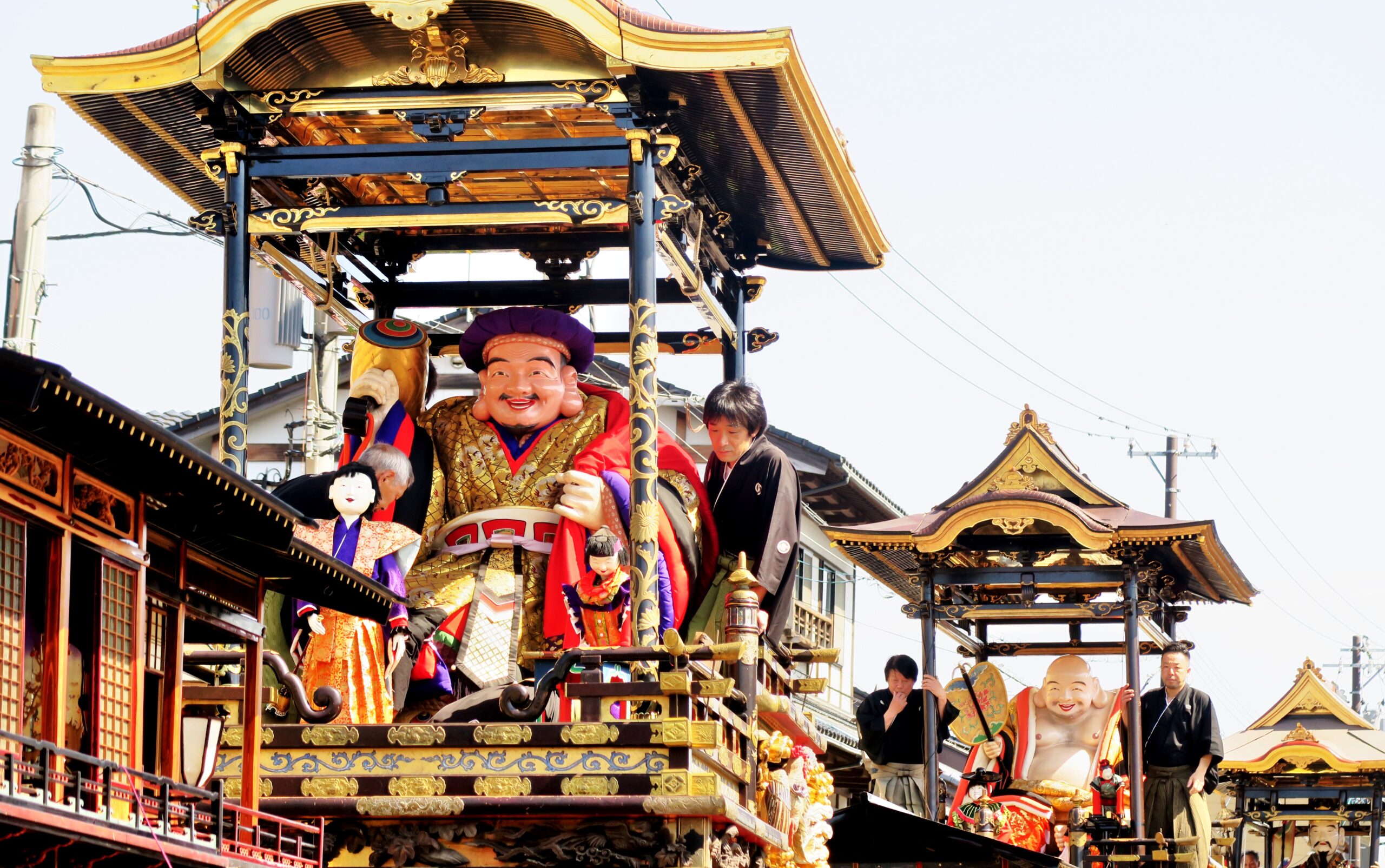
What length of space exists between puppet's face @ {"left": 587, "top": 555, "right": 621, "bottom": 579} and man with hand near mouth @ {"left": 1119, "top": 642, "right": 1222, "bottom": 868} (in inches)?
270

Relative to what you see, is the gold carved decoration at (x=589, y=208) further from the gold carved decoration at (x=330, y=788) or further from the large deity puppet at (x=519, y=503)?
the gold carved decoration at (x=330, y=788)

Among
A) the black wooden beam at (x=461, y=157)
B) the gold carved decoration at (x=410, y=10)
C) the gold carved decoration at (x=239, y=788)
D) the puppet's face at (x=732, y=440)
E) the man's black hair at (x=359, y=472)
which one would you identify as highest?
the gold carved decoration at (x=410, y=10)

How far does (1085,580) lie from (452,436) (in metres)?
7.05

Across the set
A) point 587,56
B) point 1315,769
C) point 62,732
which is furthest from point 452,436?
point 1315,769

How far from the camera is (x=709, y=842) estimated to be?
42.5ft

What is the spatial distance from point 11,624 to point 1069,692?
40.9ft

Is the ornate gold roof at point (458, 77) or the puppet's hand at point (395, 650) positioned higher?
the ornate gold roof at point (458, 77)

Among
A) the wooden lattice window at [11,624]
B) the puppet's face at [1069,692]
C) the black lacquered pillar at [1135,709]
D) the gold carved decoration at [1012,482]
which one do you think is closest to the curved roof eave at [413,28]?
the wooden lattice window at [11,624]

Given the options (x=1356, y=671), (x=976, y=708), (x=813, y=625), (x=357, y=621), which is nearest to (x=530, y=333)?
(x=357, y=621)

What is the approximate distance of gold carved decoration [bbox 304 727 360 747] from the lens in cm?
1298

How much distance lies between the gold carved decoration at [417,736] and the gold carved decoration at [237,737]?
714mm

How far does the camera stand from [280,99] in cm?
1525

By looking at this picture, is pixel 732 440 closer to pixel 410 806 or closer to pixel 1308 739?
pixel 410 806

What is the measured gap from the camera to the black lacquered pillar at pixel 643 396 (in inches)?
547
